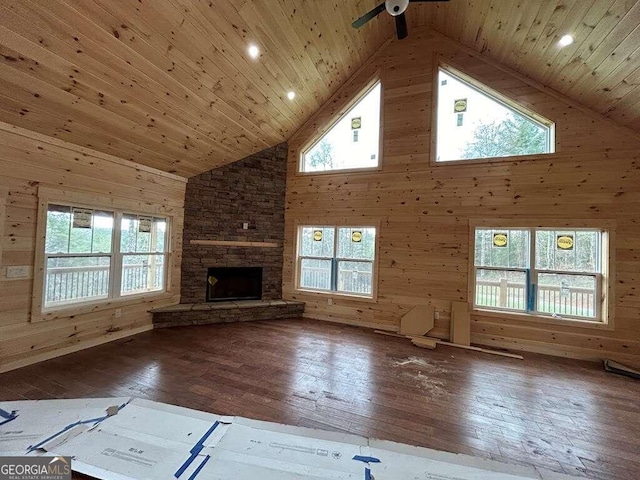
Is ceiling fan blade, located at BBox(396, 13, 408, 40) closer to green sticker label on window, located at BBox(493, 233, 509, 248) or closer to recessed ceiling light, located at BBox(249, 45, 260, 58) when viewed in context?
recessed ceiling light, located at BBox(249, 45, 260, 58)

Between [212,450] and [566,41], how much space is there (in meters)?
5.34

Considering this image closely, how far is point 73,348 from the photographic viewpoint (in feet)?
11.4

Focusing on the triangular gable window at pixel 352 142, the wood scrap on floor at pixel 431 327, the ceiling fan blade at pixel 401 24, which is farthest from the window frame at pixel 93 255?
the ceiling fan blade at pixel 401 24

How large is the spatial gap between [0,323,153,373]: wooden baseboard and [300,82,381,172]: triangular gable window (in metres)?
4.09

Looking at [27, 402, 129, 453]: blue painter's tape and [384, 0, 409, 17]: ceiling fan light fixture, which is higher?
[384, 0, 409, 17]: ceiling fan light fixture

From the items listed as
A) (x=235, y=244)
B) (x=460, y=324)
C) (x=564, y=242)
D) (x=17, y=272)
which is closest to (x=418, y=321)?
(x=460, y=324)

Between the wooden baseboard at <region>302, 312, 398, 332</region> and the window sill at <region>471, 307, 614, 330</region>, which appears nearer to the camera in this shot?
the window sill at <region>471, 307, 614, 330</region>

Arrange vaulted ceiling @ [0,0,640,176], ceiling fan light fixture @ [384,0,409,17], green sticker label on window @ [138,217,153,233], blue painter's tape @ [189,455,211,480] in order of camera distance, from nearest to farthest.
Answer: blue painter's tape @ [189,455,211,480] → vaulted ceiling @ [0,0,640,176] → ceiling fan light fixture @ [384,0,409,17] → green sticker label on window @ [138,217,153,233]

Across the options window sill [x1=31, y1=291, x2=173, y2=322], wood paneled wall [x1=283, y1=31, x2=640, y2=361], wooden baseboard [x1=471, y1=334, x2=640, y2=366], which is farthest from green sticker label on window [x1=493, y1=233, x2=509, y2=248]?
window sill [x1=31, y1=291, x2=173, y2=322]

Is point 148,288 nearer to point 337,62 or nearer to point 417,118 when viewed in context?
point 337,62

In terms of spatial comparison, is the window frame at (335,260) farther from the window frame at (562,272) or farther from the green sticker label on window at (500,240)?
the green sticker label on window at (500,240)

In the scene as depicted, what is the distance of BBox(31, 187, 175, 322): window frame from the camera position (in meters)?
3.15

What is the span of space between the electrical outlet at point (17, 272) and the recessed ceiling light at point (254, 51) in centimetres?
360

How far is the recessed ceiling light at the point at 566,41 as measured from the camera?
3.08 meters
